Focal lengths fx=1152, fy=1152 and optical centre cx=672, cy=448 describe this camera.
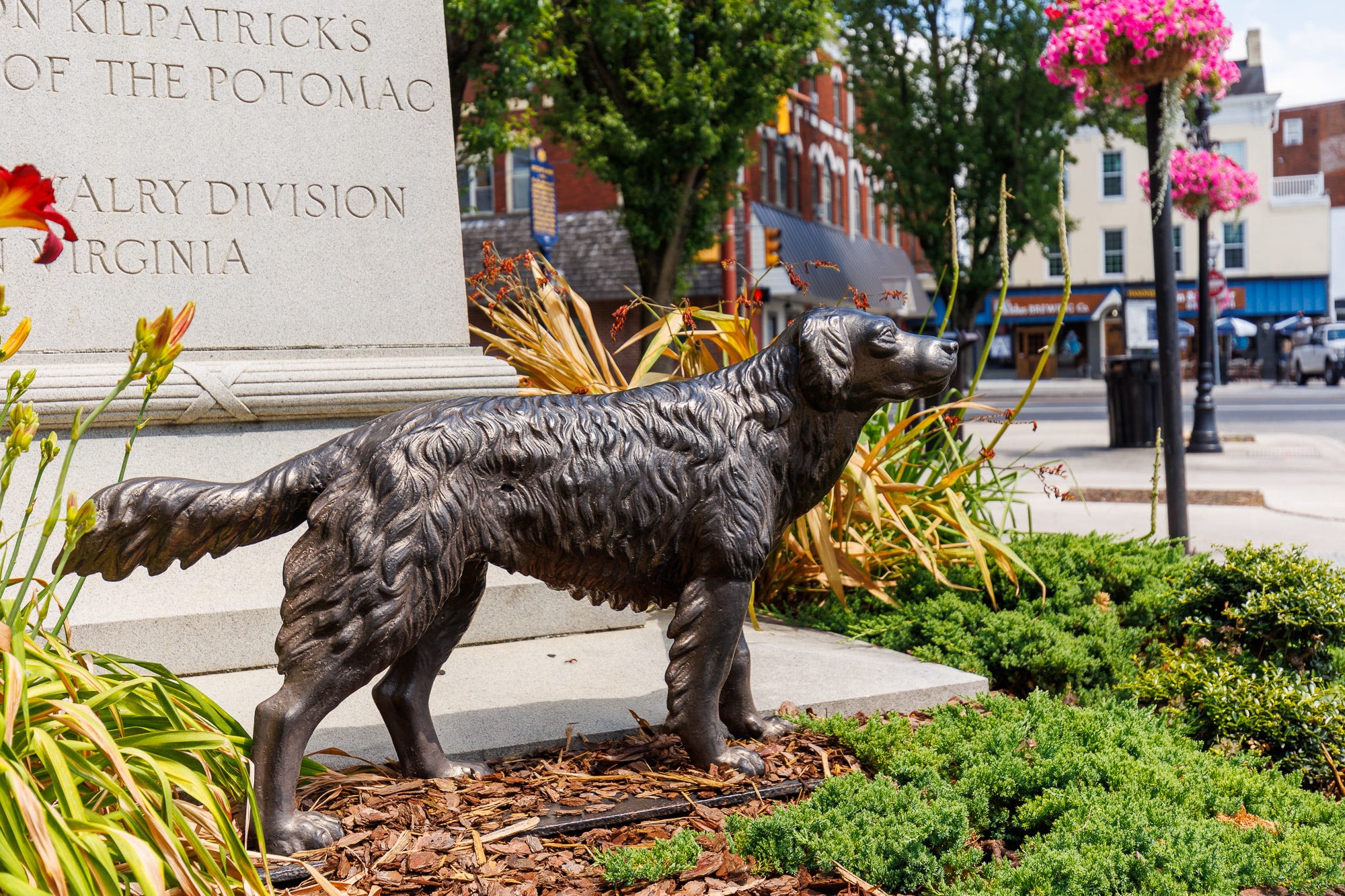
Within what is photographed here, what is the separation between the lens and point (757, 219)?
28.1 meters

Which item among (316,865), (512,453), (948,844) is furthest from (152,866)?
(948,844)

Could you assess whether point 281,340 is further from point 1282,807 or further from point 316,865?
point 1282,807

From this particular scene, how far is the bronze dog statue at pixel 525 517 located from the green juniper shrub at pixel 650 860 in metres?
0.43

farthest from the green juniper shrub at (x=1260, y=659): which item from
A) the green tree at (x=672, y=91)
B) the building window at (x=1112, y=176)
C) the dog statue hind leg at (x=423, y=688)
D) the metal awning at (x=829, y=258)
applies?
the building window at (x=1112, y=176)

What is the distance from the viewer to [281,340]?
440 centimetres

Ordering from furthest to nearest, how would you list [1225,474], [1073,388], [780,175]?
[1073,388] → [780,175] → [1225,474]

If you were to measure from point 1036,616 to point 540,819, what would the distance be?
8.48 ft

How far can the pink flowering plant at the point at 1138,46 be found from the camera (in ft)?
22.8

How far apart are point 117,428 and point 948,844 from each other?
3.15m

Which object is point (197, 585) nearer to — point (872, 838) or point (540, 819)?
point (540, 819)

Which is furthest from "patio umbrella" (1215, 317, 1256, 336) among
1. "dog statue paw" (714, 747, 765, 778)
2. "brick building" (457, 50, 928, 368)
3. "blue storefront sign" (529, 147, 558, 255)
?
"dog statue paw" (714, 747, 765, 778)

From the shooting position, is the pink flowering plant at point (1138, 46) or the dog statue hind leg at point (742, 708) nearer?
the dog statue hind leg at point (742, 708)

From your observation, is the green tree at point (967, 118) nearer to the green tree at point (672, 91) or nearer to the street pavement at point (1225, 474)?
the street pavement at point (1225, 474)

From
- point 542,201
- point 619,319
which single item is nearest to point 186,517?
point 619,319
